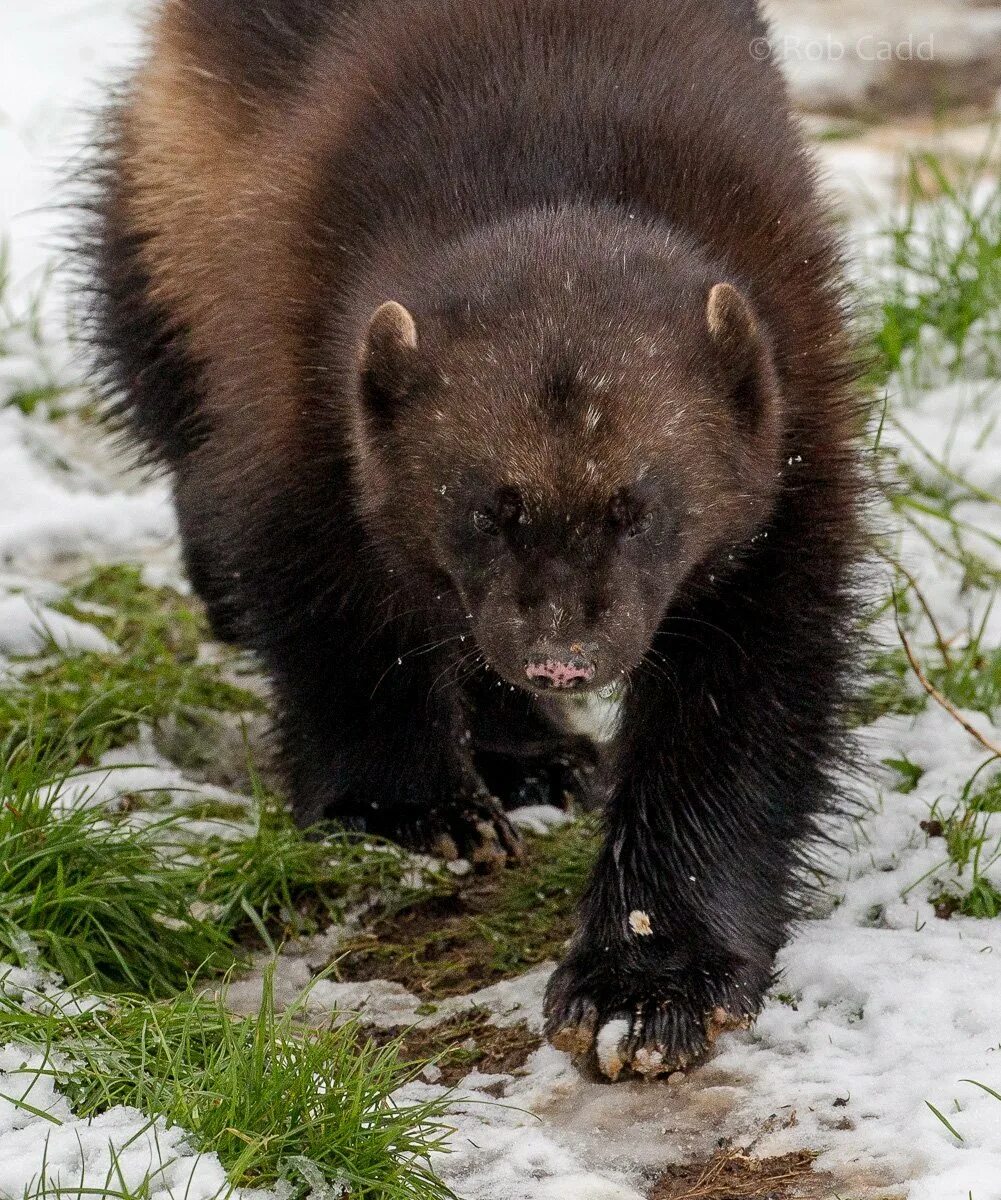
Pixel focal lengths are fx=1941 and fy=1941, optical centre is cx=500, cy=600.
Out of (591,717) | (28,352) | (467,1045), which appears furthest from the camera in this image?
(28,352)

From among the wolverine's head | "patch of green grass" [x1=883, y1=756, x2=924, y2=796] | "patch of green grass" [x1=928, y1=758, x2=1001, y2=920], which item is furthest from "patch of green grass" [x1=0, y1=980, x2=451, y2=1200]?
"patch of green grass" [x1=883, y1=756, x2=924, y2=796]

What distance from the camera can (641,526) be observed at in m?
3.60

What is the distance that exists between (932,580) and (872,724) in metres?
0.86

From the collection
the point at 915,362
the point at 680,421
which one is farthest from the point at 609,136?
the point at 915,362

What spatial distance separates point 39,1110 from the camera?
3180 mm

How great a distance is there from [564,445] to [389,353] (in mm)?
486

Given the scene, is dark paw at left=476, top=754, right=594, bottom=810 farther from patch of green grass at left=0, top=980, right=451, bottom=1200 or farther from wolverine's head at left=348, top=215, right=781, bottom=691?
patch of green grass at left=0, top=980, right=451, bottom=1200

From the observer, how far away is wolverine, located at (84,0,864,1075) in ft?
11.9

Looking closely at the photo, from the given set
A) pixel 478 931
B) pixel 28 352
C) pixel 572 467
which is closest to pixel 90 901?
pixel 478 931

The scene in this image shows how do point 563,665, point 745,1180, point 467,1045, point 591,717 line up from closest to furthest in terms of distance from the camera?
point 745,1180 → point 563,665 → point 467,1045 → point 591,717

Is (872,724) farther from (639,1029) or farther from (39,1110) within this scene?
(39,1110)

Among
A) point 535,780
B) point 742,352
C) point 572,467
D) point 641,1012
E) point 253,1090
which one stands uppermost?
point 742,352

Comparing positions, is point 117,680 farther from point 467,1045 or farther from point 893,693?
point 893,693

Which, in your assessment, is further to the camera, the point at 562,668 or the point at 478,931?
the point at 478,931
